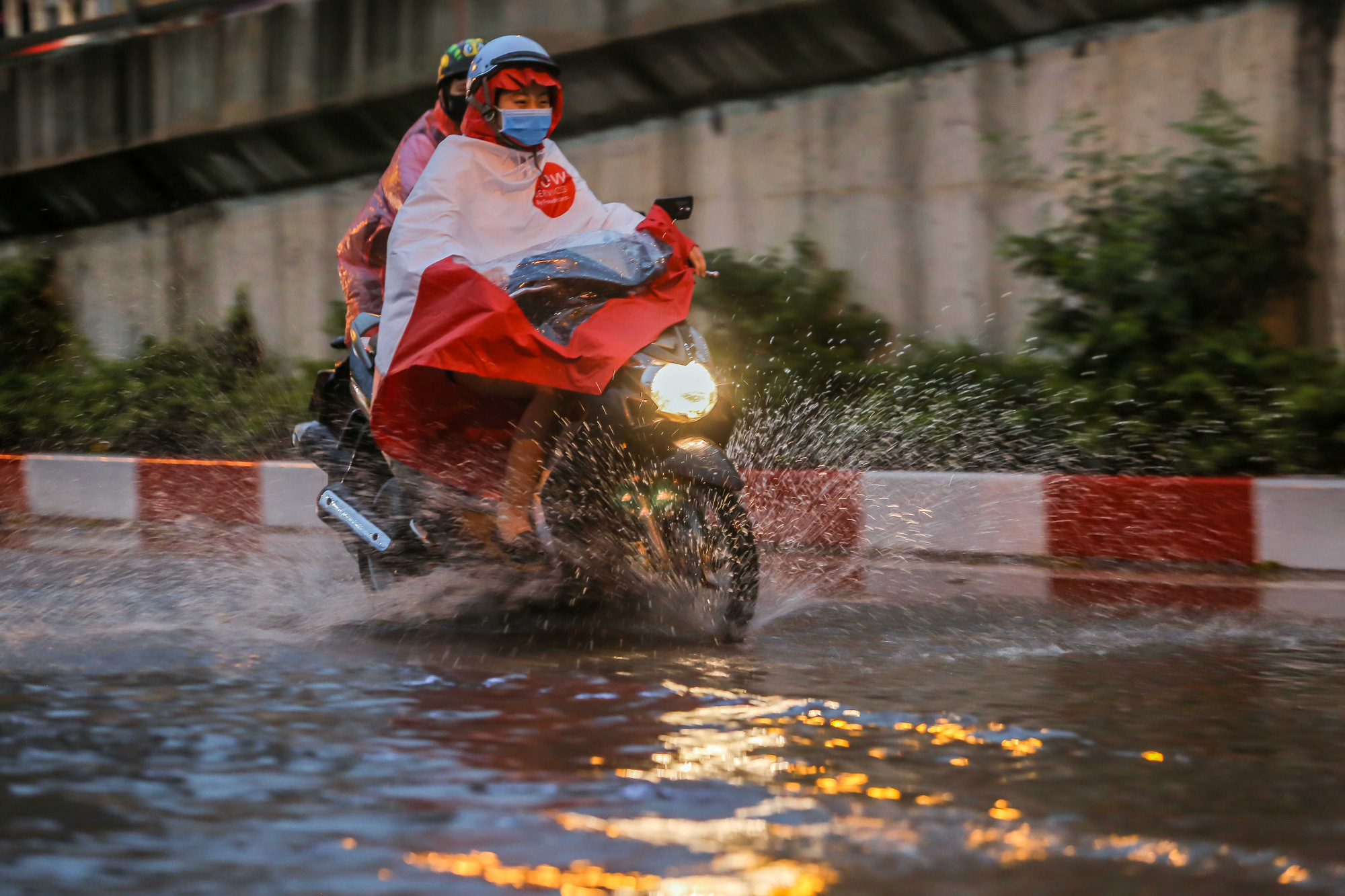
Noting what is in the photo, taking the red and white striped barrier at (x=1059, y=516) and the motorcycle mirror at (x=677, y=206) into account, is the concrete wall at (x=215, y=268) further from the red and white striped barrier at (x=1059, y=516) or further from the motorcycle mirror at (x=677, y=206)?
the motorcycle mirror at (x=677, y=206)

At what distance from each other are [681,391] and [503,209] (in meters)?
0.86

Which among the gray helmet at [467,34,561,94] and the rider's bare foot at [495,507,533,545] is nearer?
the rider's bare foot at [495,507,533,545]

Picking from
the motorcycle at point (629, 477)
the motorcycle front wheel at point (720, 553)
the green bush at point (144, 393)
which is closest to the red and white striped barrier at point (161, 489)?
the green bush at point (144, 393)

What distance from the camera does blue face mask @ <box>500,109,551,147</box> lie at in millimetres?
4316

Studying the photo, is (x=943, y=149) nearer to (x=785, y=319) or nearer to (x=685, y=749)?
(x=785, y=319)

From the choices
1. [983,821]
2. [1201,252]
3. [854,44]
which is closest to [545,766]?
[983,821]

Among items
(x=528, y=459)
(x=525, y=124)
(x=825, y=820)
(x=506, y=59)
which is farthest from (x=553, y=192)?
(x=825, y=820)

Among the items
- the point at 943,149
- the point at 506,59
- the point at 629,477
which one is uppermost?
the point at 943,149

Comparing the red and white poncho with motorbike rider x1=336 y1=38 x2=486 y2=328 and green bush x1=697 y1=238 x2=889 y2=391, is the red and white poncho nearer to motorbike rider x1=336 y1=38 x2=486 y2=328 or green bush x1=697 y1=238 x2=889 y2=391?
motorbike rider x1=336 y1=38 x2=486 y2=328

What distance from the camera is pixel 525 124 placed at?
4.33 m

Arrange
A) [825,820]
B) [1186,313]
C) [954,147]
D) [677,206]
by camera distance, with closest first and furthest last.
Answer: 1. [825,820]
2. [677,206]
3. [1186,313]
4. [954,147]

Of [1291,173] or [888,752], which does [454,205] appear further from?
[1291,173]

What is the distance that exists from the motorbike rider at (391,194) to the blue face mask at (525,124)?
1.48ft

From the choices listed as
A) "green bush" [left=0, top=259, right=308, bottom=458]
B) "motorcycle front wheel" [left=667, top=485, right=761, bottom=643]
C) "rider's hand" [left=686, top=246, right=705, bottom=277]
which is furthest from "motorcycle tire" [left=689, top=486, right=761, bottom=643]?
"green bush" [left=0, top=259, right=308, bottom=458]
